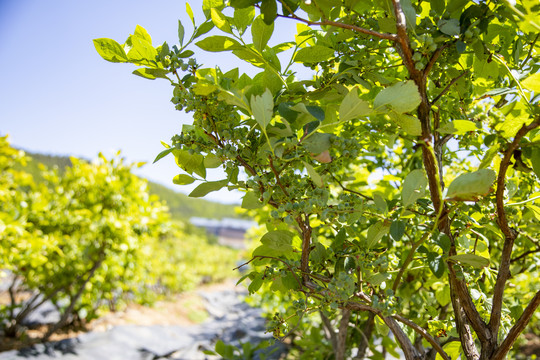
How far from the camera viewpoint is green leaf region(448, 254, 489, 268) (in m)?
0.76

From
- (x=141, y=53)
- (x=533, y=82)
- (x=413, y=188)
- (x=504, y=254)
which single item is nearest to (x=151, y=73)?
(x=141, y=53)

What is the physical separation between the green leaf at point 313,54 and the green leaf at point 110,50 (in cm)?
38

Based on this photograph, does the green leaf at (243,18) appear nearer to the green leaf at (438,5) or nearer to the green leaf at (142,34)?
the green leaf at (142,34)

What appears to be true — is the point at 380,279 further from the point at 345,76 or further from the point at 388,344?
the point at 388,344

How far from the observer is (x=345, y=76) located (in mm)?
823

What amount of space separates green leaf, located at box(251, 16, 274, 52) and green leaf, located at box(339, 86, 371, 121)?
0.77 feet

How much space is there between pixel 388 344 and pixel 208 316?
10.0m

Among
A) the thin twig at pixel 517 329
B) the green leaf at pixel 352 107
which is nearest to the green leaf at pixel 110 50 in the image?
the green leaf at pixel 352 107

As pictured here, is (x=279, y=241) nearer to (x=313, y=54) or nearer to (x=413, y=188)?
(x=413, y=188)

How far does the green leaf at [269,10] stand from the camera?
680 millimetres

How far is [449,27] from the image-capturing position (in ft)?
2.36

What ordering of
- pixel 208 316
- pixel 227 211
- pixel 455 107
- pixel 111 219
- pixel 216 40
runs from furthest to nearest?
pixel 227 211
pixel 208 316
pixel 111 219
pixel 455 107
pixel 216 40

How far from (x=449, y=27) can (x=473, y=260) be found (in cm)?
49

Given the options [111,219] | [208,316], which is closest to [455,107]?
[111,219]
